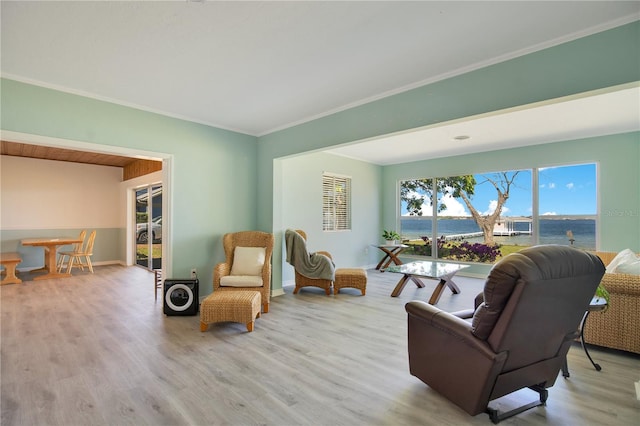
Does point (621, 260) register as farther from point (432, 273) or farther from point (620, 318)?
point (432, 273)

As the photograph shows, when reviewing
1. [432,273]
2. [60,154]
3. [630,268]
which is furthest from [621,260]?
[60,154]

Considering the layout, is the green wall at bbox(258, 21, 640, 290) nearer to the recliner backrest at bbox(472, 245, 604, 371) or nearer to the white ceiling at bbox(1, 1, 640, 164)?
the white ceiling at bbox(1, 1, 640, 164)

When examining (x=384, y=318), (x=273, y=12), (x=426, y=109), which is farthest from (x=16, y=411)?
(x=426, y=109)

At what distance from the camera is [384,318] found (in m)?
4.00

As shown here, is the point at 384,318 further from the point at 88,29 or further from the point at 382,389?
the point at 88,29

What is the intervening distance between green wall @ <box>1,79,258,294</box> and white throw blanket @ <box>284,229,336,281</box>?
72 cm

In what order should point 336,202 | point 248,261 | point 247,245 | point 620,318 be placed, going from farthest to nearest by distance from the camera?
1. point 336,202
2. point 247,245
3. point 248,261
4. point 620,318

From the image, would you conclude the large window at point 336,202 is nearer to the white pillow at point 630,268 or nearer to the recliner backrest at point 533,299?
the white pillow at point 630,268

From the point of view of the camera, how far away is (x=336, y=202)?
704 cm

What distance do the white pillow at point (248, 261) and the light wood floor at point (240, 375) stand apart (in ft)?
2.16

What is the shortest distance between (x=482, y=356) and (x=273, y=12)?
8.46ft

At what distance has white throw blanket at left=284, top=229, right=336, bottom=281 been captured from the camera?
17.0 feet

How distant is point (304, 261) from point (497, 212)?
14.4 ft

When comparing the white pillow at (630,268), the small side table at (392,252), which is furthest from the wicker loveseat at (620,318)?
the small side table at (392,252)
